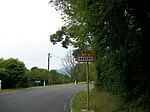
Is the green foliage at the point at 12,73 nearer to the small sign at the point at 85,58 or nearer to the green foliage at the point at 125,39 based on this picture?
the small sign at the point at 85,58

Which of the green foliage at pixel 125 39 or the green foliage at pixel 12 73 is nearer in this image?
the green foliage at pixel 125 39

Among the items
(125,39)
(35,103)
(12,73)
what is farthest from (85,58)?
(12,73)

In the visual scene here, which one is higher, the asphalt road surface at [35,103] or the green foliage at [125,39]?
the green foliage at [125,39]

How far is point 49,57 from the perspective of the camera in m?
84.7

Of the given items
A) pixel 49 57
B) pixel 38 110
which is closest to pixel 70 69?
pixel 49 57

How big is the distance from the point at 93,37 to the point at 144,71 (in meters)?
3.21

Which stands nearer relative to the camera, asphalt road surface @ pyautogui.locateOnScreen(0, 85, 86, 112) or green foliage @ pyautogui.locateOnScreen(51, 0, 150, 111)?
green foliage @ pyautogui.locateOnScreen(51, 0, 150, 111)

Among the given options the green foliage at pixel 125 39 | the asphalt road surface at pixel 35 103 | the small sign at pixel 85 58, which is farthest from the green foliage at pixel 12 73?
the green foliage at pixel 125 39

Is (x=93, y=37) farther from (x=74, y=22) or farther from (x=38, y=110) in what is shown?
(x=74, y=22)

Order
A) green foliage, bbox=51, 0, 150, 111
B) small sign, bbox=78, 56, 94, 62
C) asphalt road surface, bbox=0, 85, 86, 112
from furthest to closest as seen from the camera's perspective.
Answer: asphalt road surface, bbox=0, 85, 86, 112, small sign, bbox=78, 56, 94, 62, green foliage, bbox=51, 0, 150, 111

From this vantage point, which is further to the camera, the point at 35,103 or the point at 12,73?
the point at 12,73

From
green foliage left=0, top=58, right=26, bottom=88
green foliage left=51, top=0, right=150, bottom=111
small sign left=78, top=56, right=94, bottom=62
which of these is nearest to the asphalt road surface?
small sign left=78, top=56, right=94, bottom=62

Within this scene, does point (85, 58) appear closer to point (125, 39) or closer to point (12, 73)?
point (125, 39)

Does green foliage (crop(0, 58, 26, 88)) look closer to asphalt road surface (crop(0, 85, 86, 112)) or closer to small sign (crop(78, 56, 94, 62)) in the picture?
asphalt road surface (crop(0, 85, 86, 112))
